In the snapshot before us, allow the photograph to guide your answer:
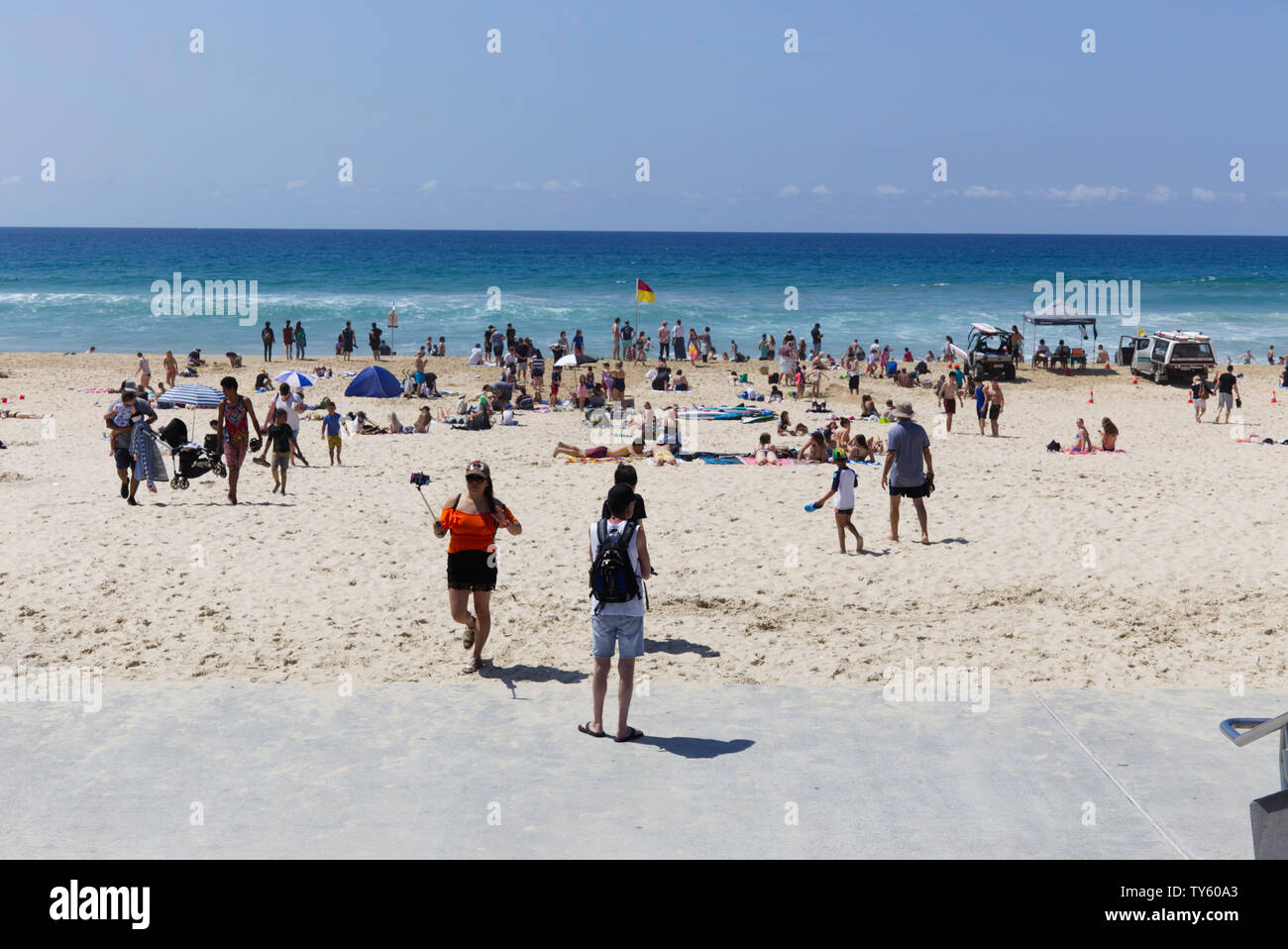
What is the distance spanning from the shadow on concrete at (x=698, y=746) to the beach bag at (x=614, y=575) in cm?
92

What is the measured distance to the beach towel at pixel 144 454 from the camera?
14117 millimetres

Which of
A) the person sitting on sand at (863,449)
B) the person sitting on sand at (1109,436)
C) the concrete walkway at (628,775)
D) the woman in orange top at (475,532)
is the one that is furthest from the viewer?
the person sitting on sand at (1109,436)

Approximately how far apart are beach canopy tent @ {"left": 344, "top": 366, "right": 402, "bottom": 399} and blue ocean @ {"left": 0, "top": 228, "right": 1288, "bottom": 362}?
58.5 feet

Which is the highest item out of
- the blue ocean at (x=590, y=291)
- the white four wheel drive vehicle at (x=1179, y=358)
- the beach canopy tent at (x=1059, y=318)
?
the blue ocean at (x=590, y=291)

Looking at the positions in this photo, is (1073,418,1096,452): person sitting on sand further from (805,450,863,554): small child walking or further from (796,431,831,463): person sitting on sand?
(805,450,863,554): small child walking

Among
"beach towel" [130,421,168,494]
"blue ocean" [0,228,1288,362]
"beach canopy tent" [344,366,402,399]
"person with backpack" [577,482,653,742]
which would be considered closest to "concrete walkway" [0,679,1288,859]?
"person with backpack" [577,482,653,742]

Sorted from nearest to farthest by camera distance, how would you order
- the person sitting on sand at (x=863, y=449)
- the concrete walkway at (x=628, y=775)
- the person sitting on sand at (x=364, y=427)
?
the concrete walkway at (x=628, y=775), the person sitting on sand at (x=863, y=449), the person sitting on sand at (x=364, y=427)

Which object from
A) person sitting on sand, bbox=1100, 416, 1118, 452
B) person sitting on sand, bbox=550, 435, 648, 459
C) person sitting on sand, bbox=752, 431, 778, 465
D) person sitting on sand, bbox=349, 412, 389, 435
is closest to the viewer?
person sitting on sand, bbox=752, 431, 778, 465

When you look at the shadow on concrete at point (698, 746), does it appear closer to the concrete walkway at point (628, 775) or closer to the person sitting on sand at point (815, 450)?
the concrete walkway at point (628, 775)

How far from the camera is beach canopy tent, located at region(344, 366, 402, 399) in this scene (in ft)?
90.0

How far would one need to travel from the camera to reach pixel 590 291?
7738cm

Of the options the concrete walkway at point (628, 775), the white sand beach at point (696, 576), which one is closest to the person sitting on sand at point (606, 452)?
the white sand beach at point (696, 576)

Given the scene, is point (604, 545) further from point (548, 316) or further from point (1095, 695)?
point (548, 316)
